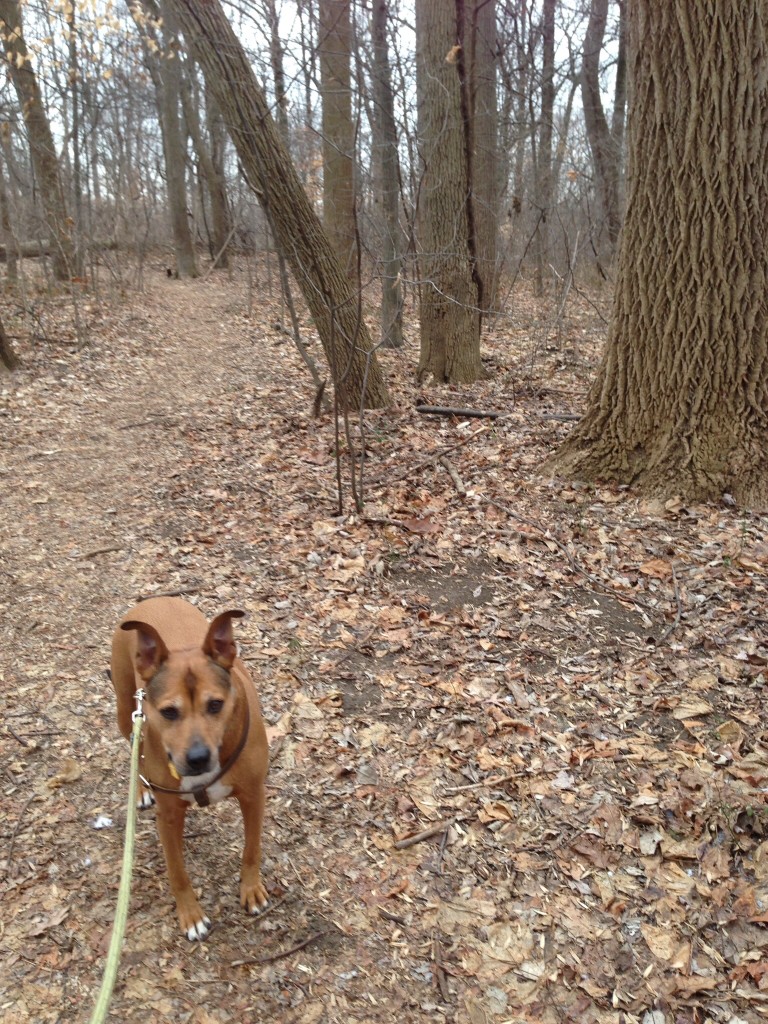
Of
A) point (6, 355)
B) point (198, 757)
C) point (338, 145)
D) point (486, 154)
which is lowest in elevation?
point (198, 757)

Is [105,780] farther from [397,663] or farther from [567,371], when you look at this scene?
[567,371]

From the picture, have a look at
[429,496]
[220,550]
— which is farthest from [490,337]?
[220,550]

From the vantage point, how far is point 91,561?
6230mm

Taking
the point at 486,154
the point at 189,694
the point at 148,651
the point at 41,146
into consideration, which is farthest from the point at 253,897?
the point at 41,146

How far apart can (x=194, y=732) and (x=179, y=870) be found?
2.75 ft

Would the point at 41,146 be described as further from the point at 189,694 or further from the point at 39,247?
the point at 189,694

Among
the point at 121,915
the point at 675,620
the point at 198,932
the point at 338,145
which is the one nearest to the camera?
the point at 121,915

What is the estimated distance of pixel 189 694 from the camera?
8.61 feet

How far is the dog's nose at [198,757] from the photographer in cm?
251

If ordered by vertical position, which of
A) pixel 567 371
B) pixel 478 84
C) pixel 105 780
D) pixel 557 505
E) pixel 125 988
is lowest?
pixel 125 988

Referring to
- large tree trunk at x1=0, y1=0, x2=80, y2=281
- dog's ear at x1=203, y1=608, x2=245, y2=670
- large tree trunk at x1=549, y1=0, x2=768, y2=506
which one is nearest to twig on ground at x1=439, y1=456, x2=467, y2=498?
large tree trunk at x1=549, y1=0, x2=768, y2=506

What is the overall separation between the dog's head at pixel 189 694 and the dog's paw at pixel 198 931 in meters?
0.80

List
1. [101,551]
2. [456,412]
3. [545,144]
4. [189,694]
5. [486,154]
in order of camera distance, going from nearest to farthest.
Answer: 1. [189,694]
2. [101,551]
3. [456,412]
4. [486,154]
5. [545,144]

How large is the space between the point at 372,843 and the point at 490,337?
1101 cm
